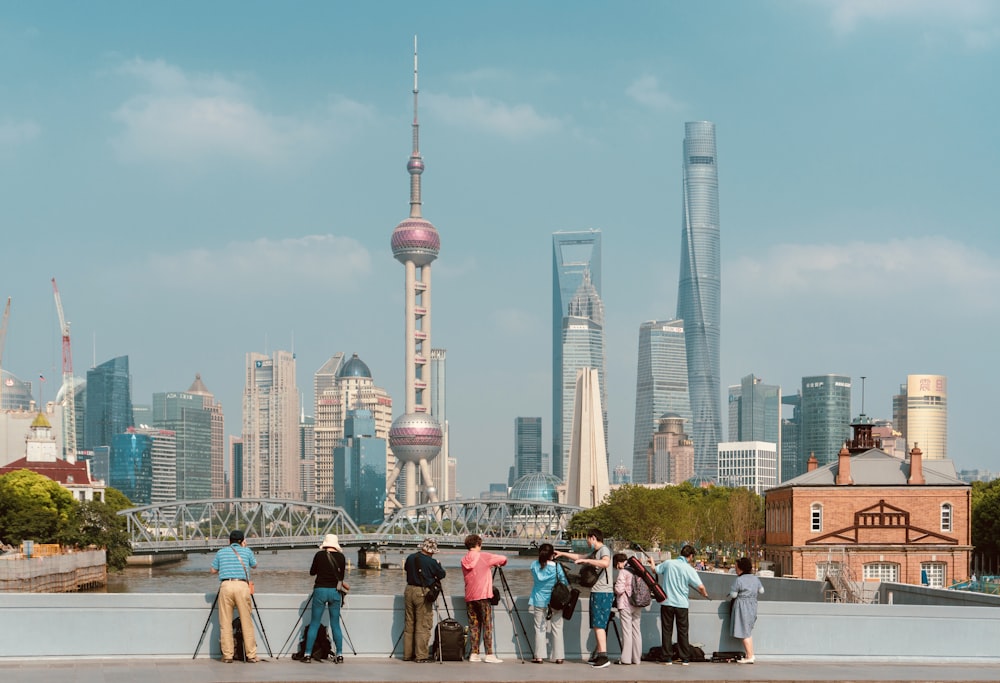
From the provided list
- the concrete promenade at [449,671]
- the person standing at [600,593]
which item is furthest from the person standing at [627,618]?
the concrete promenade at [449,671]

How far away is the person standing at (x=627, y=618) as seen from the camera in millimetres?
21547

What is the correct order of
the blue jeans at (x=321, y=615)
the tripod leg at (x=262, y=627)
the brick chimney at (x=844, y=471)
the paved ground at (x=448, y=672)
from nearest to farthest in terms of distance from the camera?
the paved ground at (x=448, y=672) → the blue jeans at (x=321, y=615) → the tripod leg at (x=262, y=627) → the brick chimney at (x=844, y=471)

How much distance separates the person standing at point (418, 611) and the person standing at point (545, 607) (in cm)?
156

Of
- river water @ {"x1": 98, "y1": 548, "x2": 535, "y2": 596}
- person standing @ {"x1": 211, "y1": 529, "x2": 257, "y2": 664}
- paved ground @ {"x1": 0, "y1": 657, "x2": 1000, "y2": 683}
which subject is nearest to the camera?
paved ground @ {"x1": 0, "y1": 657, "x2": 1000, "y2": 683}

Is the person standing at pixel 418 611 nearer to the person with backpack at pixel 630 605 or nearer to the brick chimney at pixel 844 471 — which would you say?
the person with backpack at pixel 630 605

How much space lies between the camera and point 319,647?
20.8 metres

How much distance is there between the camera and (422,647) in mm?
21016

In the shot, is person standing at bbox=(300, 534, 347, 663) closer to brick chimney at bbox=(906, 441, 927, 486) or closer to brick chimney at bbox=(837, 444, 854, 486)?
Result: brick chimney at bbox=(837, 444, 854, 486)

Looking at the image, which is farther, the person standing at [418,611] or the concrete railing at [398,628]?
the person standing at [418,611]

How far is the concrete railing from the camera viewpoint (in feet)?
66.1

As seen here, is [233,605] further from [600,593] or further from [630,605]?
[630,605]

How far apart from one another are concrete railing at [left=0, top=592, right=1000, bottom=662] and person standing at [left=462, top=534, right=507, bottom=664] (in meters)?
0.52

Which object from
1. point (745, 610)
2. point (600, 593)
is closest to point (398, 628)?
point (600, 593)

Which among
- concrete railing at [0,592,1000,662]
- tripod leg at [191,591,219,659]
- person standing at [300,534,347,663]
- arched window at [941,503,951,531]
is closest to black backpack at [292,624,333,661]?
person standing at [300,534,347,663]
